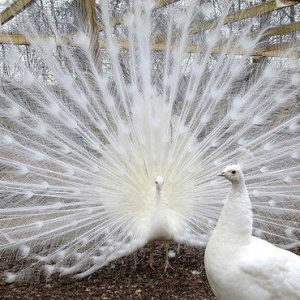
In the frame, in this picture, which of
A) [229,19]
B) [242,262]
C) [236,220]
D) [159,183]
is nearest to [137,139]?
[159,183]

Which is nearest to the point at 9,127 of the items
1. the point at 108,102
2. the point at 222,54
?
the point at 108,102

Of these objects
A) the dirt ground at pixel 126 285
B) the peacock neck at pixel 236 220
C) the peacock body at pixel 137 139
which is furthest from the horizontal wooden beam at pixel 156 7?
the peacock neck at pixel 236 220

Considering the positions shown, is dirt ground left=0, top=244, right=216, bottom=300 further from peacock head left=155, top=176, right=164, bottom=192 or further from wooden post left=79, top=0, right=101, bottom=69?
wooden post left=79, top=0, right=101, bottom=69

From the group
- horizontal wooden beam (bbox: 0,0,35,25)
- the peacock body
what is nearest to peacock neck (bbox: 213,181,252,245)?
the peacock body

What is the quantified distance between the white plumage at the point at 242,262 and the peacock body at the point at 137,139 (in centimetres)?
116

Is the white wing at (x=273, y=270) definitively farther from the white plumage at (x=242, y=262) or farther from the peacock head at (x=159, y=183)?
the peacock head at (x=159, y=183)

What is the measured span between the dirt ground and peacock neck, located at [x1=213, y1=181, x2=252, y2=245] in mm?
1034

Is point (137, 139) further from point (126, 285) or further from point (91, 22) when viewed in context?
point (126, 285)

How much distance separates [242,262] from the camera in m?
3.09

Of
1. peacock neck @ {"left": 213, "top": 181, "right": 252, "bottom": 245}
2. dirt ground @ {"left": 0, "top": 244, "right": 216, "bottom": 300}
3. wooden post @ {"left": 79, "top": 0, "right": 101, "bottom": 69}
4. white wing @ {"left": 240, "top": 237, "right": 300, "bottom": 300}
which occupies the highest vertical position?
wooden post @ {"left": 79, "top": 0, "right": 101, "bottom": 69}

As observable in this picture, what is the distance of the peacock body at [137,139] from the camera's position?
4402 mm

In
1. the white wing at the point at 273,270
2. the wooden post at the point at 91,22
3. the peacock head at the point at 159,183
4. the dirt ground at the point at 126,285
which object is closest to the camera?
the white wing at the point at 273,270

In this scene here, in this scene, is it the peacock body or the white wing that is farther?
the peacock body

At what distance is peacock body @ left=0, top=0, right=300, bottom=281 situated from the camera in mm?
4402
